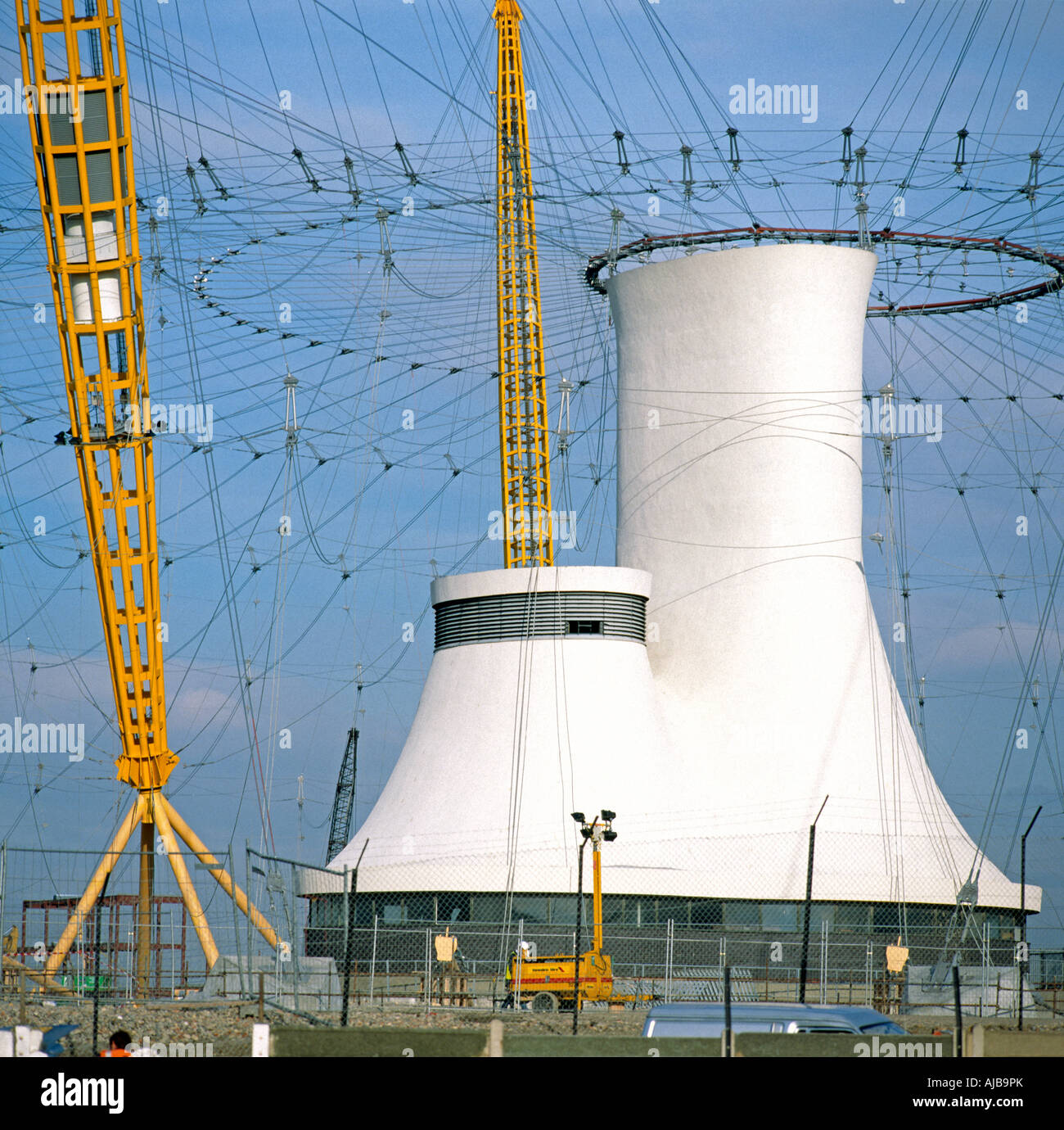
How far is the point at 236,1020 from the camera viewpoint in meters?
24.4

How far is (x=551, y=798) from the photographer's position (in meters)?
40.1

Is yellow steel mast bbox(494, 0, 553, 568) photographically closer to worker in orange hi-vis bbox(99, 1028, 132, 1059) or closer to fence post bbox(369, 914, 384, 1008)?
fence post bbox(369, 914, 384, 1008)

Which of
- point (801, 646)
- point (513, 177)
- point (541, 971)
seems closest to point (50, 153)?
point (513, 177)

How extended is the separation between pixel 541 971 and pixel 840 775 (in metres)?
13.4

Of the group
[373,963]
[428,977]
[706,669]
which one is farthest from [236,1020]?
[706,669]

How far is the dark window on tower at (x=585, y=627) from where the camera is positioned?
42281 mm

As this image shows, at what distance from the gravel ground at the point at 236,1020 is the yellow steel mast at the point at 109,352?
438cm

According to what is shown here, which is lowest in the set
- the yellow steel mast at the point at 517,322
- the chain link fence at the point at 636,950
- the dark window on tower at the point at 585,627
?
the chain link fence at the point at 636,950

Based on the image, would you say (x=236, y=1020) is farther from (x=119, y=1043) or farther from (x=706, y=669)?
(x=706, y=669)

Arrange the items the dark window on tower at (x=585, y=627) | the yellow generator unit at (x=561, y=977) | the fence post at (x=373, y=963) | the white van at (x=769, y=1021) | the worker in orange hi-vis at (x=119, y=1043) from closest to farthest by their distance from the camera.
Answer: the worker in orange hi-vis at (x=119, y=1043), the white van at (x=769, y=1021), the fence post at (x=373, y=963), the yellow generator unit at (x=561, y=977), the dark window on tower at (x=585, y=627)

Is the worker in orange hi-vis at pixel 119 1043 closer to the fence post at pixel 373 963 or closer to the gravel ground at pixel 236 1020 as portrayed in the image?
the gravel ground at pixel 236 1020

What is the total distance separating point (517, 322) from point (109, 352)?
1533 centimetres

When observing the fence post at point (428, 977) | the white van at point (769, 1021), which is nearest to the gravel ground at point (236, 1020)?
the fence post at point (428, 977)
